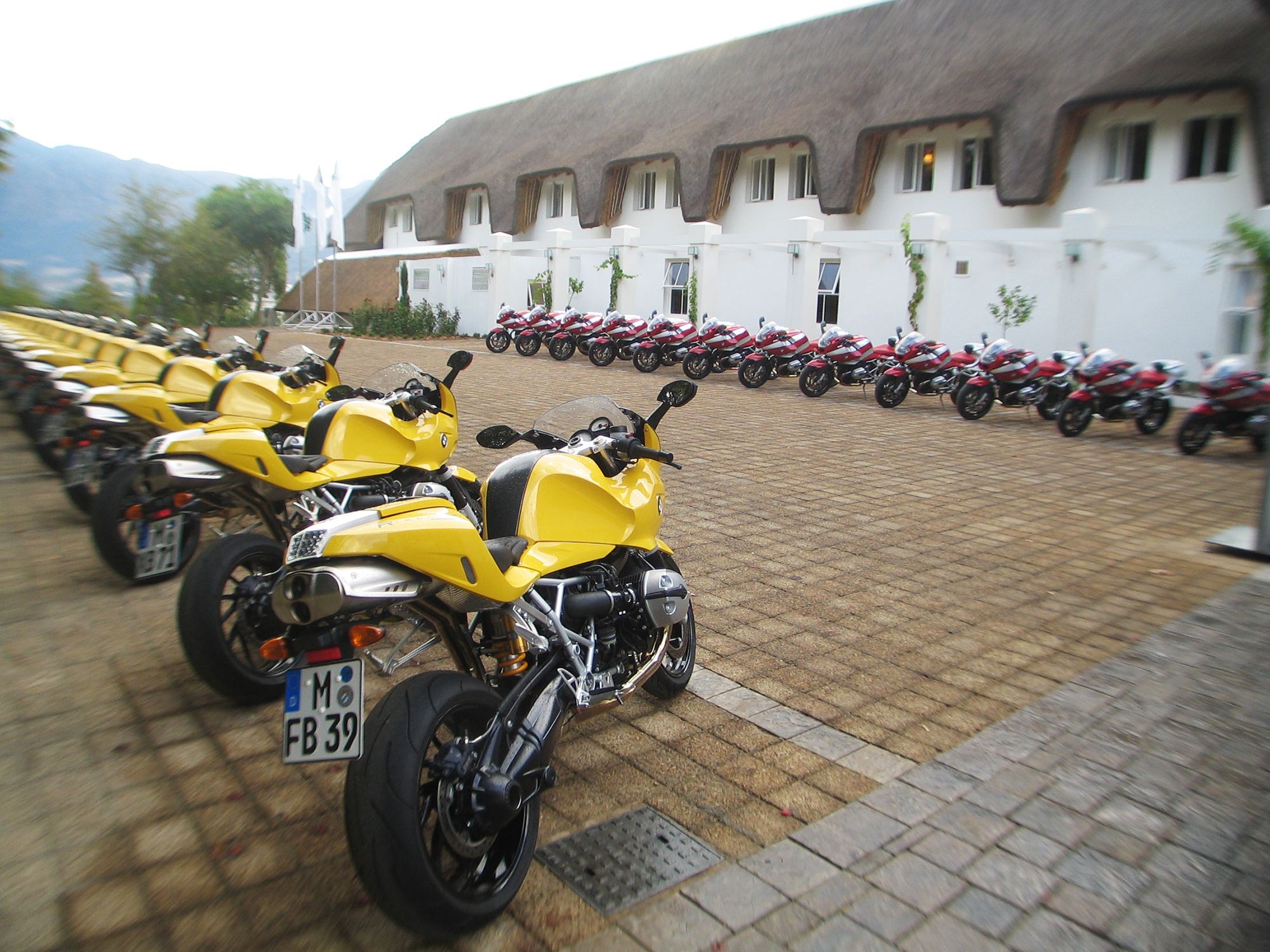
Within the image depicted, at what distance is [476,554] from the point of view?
2471mm

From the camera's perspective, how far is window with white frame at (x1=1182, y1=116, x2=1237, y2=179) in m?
17.8

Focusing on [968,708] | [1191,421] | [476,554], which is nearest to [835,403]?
[1191,421]

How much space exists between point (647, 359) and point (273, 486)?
14.9m

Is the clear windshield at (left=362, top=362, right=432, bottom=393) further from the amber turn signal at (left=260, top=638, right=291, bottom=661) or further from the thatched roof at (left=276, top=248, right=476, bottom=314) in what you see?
the thatched roof at (left=276, top=248, right=476, bottom=314)

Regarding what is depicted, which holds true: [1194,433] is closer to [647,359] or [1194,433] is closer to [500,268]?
[647,359]

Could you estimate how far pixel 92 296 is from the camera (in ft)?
60.9

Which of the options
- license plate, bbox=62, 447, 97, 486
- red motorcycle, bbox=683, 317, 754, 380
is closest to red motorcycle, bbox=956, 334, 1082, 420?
red motorcycle, bbox=683, 317, 754, 380

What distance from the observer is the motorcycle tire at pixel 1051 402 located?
42.5 feet

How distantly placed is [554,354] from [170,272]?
14886 millimetres

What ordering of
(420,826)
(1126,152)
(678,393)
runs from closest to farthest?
(420,826) < (678,393) < (1126,152)

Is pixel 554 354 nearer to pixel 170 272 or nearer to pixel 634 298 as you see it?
pixel 634 298

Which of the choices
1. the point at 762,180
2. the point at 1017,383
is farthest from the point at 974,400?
the point at 762,180

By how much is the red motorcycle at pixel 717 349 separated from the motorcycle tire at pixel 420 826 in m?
15.4

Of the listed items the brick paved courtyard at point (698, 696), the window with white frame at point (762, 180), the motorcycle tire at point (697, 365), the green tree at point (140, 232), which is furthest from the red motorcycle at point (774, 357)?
the green tree at point (140, 232)
